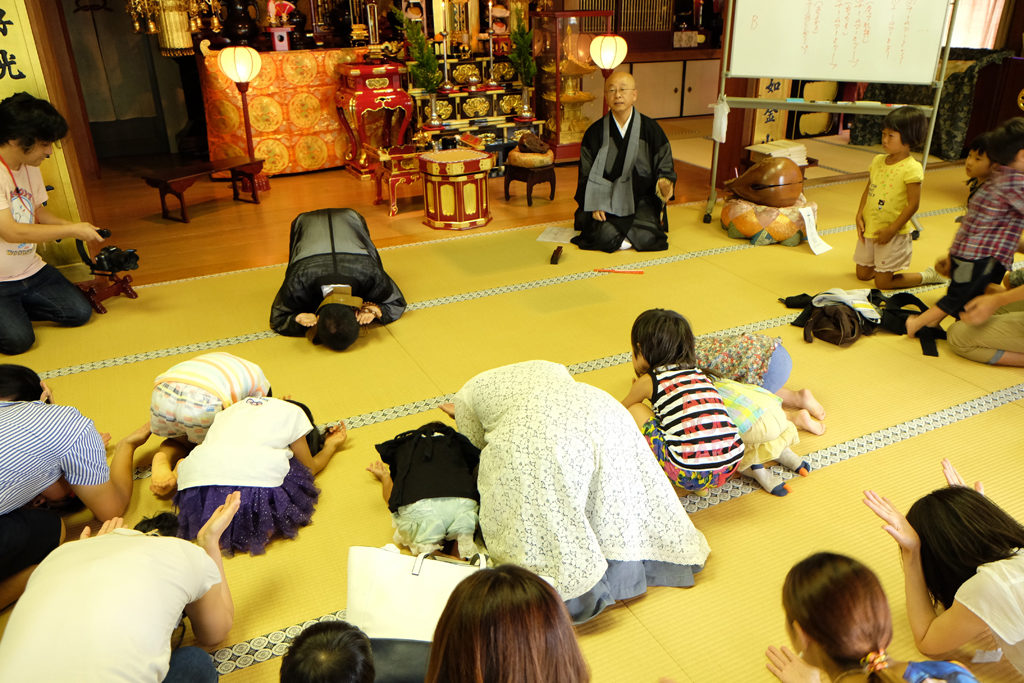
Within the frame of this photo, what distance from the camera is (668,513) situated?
2064 mm

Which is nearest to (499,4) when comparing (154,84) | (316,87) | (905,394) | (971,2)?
(316,87)

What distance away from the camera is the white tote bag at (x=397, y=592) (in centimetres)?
172

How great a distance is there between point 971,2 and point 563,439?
7829 millimetres

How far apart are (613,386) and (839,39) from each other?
10.1 feet

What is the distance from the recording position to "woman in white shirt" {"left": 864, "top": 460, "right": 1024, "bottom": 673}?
1506 millimetres

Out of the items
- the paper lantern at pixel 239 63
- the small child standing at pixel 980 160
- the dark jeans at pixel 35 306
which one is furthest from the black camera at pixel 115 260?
the small child standing at pixel 980 160

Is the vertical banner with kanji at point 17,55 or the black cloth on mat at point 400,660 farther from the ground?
the vertical banner with kanji at point 17,55

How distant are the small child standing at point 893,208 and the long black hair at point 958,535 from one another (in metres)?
2.73

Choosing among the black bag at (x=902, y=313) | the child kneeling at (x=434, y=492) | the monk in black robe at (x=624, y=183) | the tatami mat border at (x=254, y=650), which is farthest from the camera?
the monk in black robe at (x=624, y=183)

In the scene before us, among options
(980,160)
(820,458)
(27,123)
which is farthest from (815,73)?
(27,123)

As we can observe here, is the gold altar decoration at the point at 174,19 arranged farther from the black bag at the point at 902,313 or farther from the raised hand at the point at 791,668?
the raised hand at the point at 791,668

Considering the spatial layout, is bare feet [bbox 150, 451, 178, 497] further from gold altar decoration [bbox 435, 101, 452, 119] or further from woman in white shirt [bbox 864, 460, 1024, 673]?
gold altar decoration [bbox 435, 101, 452, 119]

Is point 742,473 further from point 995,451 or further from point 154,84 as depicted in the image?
point 154,84

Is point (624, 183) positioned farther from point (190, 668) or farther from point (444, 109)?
point (190, 668)
